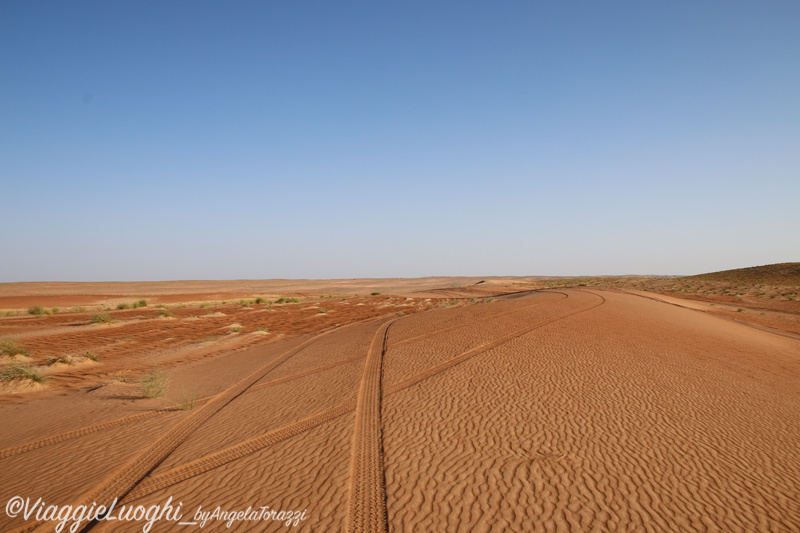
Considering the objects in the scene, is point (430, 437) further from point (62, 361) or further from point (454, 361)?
point (62, 361)

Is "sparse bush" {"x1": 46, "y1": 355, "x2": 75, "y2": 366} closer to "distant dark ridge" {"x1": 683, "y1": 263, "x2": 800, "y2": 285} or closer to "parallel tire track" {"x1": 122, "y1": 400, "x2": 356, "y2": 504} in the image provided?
"parallel tire track" {"x1": 122, "y1": 400, "x2": 356, "y2": 504}

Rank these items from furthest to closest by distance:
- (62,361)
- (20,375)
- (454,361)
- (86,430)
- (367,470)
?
(62,361)
(454,361)
(20,375)
(86,430)
(367,470)

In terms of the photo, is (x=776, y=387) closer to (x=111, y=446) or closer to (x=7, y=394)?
(x=111, y=446)

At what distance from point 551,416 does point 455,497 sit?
288cm

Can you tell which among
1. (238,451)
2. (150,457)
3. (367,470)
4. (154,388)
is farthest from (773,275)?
(150,457)

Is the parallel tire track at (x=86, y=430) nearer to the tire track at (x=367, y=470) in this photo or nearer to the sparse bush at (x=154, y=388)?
the sparse bush at (x=154, y=388)

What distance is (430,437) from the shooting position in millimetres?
5676

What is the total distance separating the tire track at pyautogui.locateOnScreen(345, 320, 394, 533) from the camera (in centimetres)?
388

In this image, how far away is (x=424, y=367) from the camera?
31.1 feet

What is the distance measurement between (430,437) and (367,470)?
1.23 meters

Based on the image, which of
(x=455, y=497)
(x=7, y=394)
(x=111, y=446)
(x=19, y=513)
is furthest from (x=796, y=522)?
(x=7, y=394)

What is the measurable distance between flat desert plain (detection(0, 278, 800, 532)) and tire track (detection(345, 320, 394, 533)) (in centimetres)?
3

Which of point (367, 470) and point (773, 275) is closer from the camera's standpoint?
point (367, 470)

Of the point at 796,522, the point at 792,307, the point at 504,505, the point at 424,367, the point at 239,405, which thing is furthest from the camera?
the point at 792,307
